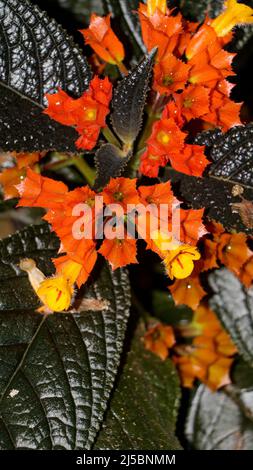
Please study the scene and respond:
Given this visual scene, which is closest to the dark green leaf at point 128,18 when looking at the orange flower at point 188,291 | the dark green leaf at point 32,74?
the dark green leaf at point 32,74

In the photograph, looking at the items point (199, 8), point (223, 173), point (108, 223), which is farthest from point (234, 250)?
point (199, 8)

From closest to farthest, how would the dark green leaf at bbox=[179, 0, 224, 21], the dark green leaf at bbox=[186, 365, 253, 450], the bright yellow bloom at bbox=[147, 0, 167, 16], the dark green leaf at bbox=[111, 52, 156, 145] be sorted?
the dark green leaf at bbox=[111, 52, 156, 145] → the bright yellow bloom at bbox=[147, 0, 167, 16] → the dark green leaf at bbox=[179, 0, 224, 21] → the dark green leaf at bbox=[186, 365, 253, 450]

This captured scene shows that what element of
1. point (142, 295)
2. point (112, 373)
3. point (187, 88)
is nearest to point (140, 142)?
point (187, 88)

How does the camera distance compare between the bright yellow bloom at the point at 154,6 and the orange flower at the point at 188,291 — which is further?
the orange flower at the point at 188,291

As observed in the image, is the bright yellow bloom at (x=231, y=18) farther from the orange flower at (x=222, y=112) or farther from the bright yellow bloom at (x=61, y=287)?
the bright yellow bloom at (x=61, y=287)

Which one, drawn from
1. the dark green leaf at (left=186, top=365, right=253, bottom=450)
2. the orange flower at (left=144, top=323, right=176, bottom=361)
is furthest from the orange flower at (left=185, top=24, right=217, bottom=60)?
the dark green leaf at (left=186, top=365, right=253, bottom=450)

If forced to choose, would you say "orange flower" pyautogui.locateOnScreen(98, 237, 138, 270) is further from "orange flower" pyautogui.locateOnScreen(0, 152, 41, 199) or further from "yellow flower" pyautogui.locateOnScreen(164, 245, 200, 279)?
"orange flower" pyautogui.locateOnScreen(0, 152, 41, 199)
